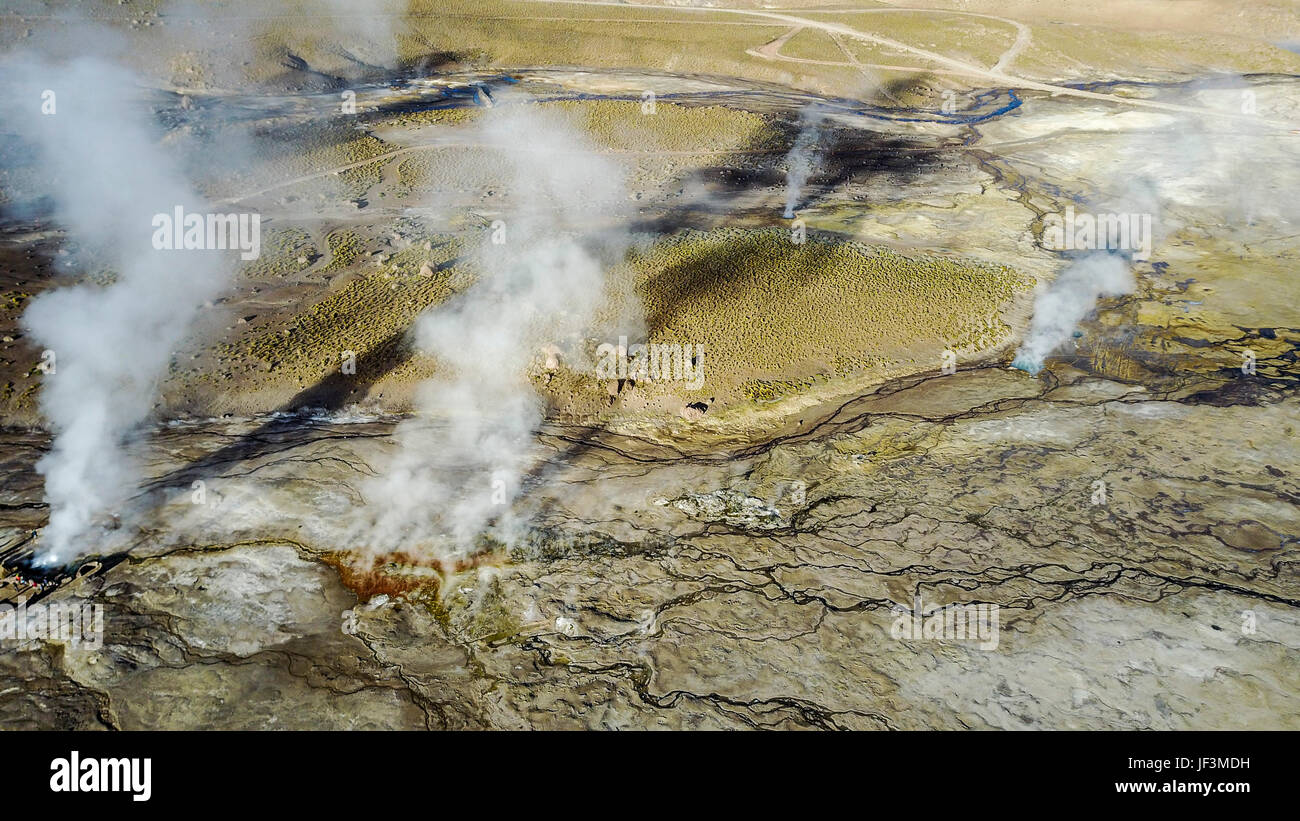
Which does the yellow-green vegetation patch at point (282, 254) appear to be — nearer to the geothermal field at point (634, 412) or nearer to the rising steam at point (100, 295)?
the geothermal field at point (634, 412)

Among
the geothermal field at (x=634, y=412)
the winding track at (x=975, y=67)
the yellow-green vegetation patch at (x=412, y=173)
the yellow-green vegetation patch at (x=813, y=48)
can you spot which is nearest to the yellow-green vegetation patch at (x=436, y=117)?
the geothermal field at (x=634, y=412)

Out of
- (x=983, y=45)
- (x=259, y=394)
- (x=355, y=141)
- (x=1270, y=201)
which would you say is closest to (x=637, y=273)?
(x=259, y=394)

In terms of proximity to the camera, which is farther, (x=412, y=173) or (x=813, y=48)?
(x=813, y=48)

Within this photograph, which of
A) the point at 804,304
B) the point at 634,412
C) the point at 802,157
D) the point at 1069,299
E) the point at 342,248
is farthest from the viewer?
the point at 802,157

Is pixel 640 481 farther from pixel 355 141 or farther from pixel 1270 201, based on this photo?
pixel 1270 201

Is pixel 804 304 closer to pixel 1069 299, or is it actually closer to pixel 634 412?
pixel 634 412

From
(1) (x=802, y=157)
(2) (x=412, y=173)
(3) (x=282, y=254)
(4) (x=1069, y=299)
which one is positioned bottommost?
(4) (x=1069, y=299)

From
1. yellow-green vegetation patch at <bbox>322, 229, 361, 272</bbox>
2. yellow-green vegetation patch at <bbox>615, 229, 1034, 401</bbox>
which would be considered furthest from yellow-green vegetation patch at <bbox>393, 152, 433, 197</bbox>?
yellow-green vegetation patch at <bbox>615, 229, 1034, 401</bbox>

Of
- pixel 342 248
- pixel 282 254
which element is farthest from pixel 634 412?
pixel 282 254
